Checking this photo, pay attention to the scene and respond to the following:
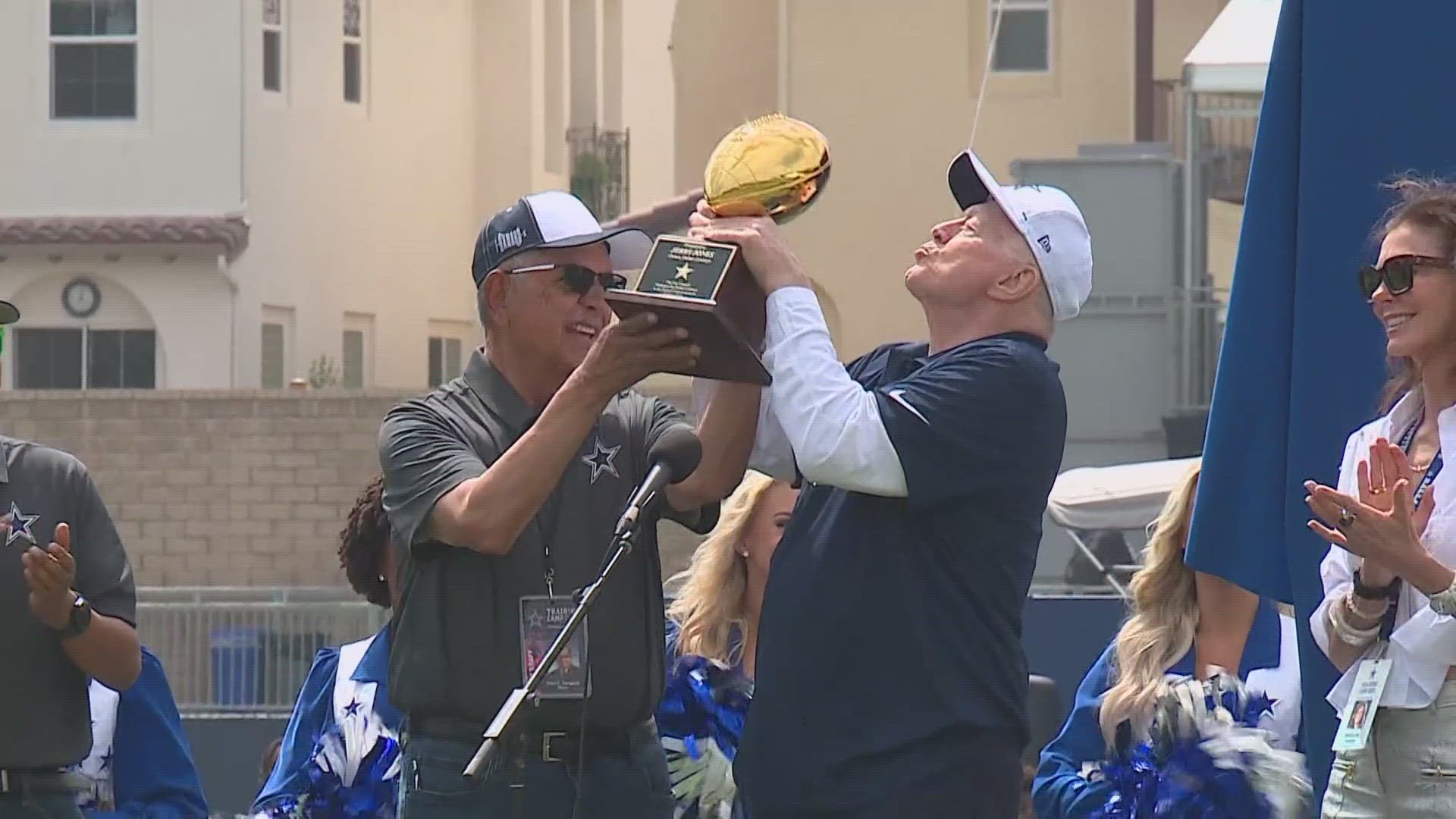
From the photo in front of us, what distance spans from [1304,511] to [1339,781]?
53 cm

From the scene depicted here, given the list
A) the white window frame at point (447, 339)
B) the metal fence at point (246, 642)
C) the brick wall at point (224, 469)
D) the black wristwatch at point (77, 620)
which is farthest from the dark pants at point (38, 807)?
the white window frame at point (447, 339)

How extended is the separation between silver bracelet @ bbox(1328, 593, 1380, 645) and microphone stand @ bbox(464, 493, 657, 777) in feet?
3.66

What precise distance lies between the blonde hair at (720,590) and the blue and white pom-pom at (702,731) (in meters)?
0.17

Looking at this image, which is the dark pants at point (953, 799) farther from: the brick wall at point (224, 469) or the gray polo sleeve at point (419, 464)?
the brick wall at point (224, 469)

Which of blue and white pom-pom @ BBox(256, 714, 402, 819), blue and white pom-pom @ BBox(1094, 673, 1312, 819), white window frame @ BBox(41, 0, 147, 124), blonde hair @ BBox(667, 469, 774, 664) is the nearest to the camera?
blue and white pom-pom @ BBox(1094, 673, 1312, 819)

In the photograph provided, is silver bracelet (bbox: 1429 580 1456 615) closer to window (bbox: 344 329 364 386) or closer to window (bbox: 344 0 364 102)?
window (bbox: 344 329 364 386)

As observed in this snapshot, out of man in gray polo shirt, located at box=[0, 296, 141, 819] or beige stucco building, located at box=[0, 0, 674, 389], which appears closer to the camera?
man in gray polo shirt, located at box=[0, 296, 141, 819]

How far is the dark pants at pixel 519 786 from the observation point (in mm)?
4504

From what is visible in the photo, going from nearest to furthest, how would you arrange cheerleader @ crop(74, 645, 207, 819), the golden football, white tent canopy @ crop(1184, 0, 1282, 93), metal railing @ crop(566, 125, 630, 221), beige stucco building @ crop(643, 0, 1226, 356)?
the golden football, cheerleader @ crop(74, 645, 207, 819), white tent canopy @ crop(1184, 0, 1282, 93), beige stucco building @ crop(643, 0, 1226, 356), metal railing @ crop(566, 125, 630, 221)

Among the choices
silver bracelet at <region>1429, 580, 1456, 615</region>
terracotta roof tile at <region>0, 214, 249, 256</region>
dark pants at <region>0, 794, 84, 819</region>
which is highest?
terracotta roof tile at <region>0, 214, 249, 256</region>

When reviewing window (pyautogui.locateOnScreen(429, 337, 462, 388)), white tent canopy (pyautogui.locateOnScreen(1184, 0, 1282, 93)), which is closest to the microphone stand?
white tent canopy (pyautogui.locateOnScreen(1184, 0, 1282, 93))

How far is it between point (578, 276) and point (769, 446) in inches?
18.2

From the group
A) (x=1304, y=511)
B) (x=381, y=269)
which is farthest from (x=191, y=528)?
(x=1304, y=511)

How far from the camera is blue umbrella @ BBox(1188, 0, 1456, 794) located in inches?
177
